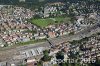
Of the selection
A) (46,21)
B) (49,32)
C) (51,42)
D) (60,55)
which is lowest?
(60,55)

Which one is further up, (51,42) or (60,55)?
(51,42)

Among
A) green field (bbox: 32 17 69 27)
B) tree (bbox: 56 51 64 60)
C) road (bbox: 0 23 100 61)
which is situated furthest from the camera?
green field (bbox: 32 17 69 27)

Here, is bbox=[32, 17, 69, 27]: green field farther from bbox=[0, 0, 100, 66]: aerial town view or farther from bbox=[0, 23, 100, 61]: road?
bbox=[0, 23, 100, 61]: road

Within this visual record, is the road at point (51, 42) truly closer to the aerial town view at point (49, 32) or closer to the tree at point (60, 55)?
the aerial town view at point (49, 32)

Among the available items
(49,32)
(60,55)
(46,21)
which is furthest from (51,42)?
(46,21)

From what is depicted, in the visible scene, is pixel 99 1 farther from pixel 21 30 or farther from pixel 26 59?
pixel 26 59

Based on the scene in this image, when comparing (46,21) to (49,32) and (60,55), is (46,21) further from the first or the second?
(60,55)

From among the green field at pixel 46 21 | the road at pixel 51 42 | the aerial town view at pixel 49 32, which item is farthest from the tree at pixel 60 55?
the green field at pixel 46 21

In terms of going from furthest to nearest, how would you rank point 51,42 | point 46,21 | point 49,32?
1. point 46,21
2. point 49,32
3. point 51,42

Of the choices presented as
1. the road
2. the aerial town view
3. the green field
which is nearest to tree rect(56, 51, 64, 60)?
the aerial town view

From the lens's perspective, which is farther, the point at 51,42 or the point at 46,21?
the point at 46,21
